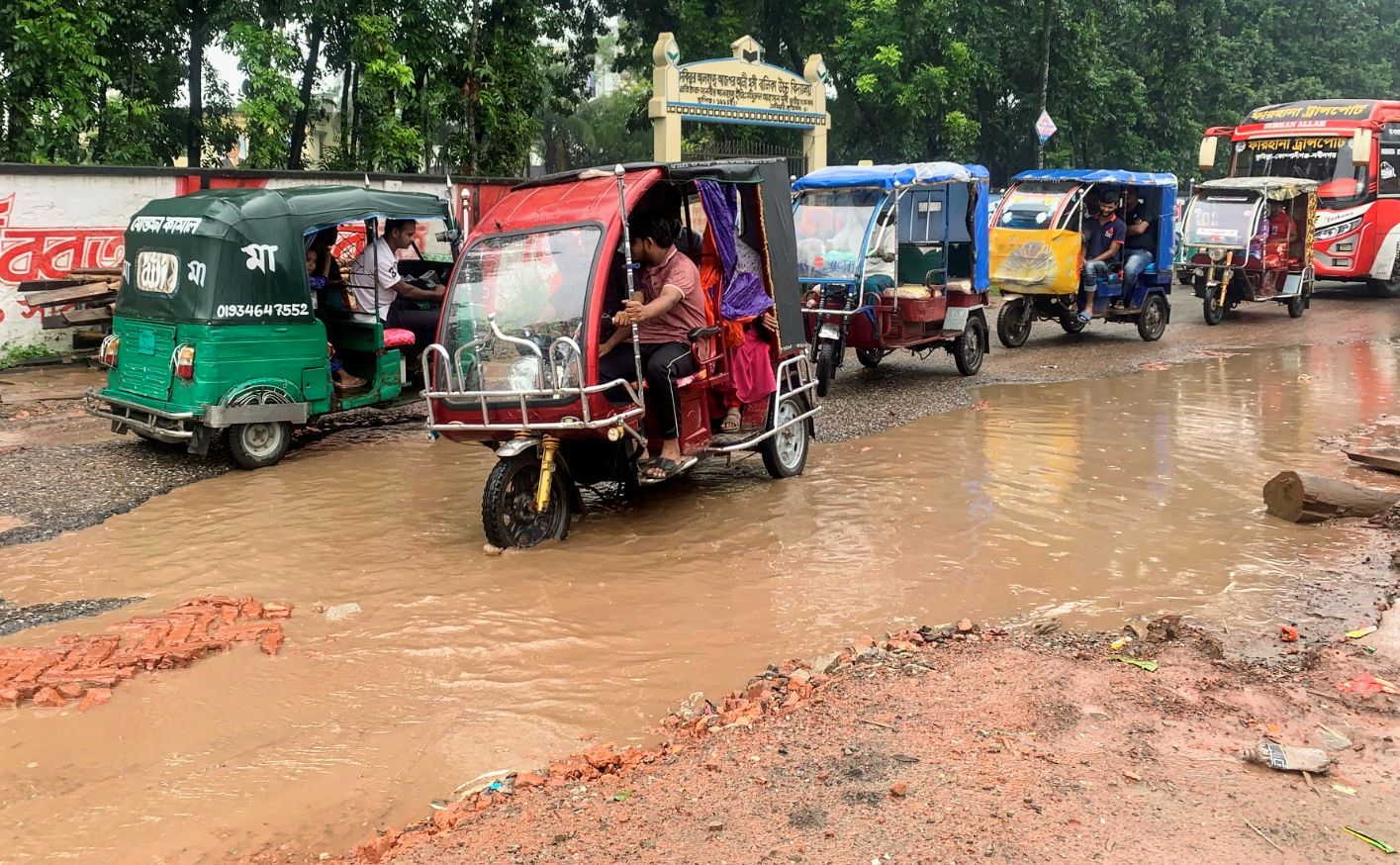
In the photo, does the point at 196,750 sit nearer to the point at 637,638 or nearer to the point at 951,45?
the point at 637,638

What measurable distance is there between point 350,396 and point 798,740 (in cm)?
644

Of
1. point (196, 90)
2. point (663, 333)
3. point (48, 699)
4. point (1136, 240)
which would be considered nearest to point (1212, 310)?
point (1136, 240)

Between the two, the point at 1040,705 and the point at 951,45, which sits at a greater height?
the point at 951,45

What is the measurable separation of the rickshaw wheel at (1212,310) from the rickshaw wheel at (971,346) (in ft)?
22.4

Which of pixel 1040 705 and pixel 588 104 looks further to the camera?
pixel 588 104

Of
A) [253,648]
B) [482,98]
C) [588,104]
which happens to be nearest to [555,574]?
[253,648]

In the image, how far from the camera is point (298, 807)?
3.92 metres

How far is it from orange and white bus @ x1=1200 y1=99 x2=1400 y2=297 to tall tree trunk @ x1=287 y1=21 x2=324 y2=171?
17720 mm

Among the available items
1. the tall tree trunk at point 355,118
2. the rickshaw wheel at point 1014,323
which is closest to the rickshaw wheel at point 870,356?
the rickshaw wheel at point 1014,323

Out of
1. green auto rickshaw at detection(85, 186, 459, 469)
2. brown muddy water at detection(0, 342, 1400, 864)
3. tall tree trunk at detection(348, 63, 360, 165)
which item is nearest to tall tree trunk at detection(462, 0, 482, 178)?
tall tree trunk at detection(348, 63, 360, 165)

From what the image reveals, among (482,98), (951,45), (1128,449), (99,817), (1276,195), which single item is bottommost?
(99,817)

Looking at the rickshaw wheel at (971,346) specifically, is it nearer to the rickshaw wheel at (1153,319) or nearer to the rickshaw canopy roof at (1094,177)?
the rickshaw canopy roof at (1094,177)

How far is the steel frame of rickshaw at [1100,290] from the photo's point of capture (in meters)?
15.2

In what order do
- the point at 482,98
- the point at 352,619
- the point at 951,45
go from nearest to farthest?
the point at 352,619
the point at 482,98
the point at 951,45
